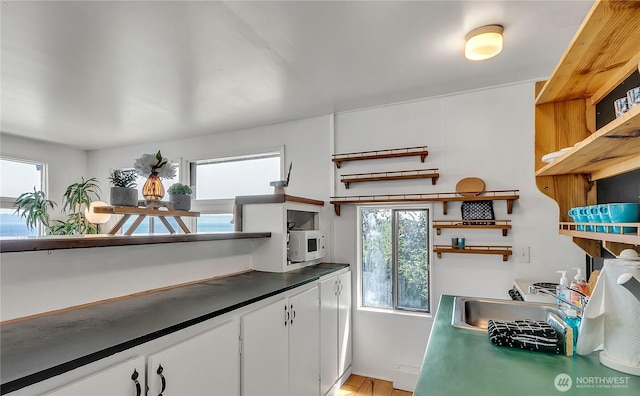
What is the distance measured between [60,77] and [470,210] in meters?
3.31

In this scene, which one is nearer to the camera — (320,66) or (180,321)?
(180,321)

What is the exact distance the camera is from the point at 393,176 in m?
2.90

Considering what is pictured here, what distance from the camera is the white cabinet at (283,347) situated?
1.65 metres

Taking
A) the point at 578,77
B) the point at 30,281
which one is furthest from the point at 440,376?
the point at 30,281

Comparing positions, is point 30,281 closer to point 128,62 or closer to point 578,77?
point 128,62

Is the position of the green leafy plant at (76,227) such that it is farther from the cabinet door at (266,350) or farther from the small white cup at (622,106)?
the small white cup at (622,106)

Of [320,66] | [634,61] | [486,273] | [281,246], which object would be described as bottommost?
[486,273]

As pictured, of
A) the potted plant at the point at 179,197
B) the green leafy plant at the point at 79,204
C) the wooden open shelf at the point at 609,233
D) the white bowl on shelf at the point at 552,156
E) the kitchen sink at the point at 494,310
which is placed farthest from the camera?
the green leafy plant at the point at 79,204

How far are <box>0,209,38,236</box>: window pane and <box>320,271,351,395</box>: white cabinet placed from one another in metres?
4.20

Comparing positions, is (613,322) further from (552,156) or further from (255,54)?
(255,54)

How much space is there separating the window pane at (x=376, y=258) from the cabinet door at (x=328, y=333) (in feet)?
1.57

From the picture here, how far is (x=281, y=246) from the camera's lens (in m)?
2.55

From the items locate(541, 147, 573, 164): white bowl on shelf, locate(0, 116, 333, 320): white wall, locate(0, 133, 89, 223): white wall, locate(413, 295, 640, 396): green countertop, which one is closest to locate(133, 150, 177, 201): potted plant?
locate(0, 116, 333, 320): white wall

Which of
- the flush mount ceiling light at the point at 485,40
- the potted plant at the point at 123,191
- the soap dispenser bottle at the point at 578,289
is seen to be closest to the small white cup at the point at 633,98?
the soap dispenser bottle at the point at 578,289
